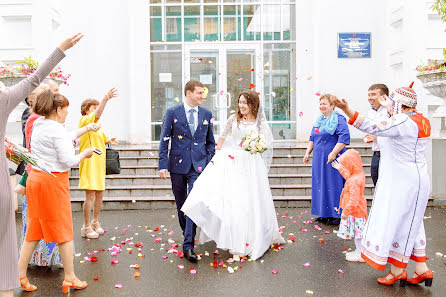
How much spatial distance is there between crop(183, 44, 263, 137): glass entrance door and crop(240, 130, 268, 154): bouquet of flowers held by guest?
28.5 ft

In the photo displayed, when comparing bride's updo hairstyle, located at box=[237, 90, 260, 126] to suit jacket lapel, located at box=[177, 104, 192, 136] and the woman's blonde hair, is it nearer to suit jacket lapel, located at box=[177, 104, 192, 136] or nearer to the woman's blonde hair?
suit jacket lapel, located at box=[177, 104, 192, 136]

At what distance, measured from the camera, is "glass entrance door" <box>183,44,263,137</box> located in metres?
14.6

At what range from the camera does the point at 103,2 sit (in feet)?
46.5

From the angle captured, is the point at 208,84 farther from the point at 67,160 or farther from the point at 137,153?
the point at 67,160

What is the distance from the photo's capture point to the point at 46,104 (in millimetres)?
4523

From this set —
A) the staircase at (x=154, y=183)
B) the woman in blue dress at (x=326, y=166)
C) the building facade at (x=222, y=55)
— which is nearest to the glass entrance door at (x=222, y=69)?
the building facade at (x=222, y=55)

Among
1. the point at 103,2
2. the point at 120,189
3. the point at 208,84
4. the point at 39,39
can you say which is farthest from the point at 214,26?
the point at 120,189

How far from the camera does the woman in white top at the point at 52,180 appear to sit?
14.8 feet

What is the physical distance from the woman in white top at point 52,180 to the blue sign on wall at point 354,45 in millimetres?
10645

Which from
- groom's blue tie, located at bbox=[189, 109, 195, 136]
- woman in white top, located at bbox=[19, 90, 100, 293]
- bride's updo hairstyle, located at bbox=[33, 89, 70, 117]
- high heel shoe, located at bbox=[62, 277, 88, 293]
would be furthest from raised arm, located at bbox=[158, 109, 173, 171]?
high heel shoe, located at bbox=[62, 277, 88, 293]

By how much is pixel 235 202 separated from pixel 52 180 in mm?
2112

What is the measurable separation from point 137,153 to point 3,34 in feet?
12.3

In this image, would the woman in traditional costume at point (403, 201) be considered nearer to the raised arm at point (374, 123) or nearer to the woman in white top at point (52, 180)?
the raised arm at point (374, 123)

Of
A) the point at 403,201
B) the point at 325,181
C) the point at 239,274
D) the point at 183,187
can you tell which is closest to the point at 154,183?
the point at 325,181
